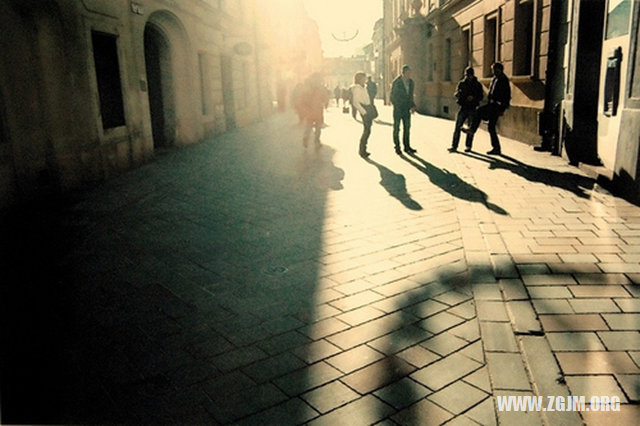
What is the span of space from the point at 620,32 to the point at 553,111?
306 centimetres

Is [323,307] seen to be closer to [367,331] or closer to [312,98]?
[367,331]

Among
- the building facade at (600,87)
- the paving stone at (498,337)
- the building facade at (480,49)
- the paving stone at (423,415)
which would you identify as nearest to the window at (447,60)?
the building facade at (480,49)

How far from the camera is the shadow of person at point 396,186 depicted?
680 centimetres

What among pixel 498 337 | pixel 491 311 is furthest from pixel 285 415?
pixel 491 311

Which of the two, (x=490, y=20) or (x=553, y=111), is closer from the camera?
(x=553, y=111)

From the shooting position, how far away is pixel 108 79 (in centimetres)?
962

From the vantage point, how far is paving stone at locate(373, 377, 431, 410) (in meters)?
2.61

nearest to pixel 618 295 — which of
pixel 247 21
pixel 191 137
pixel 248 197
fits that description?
pixel 248 197

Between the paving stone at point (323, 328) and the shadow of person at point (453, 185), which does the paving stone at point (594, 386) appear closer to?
the paving stone at point (323, 328)

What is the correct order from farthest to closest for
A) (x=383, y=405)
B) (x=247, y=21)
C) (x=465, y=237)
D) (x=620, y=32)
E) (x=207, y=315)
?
(x=247, y=21) → (x=620, y=32) → (x=465, y=237) → (x=207, y=315) → (x=383, y=405)

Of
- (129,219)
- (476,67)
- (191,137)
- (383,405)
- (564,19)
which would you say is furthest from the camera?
(476,67)

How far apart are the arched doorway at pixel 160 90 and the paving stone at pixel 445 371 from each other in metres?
12.2

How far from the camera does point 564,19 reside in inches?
388

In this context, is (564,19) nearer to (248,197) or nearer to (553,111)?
(553,111)
